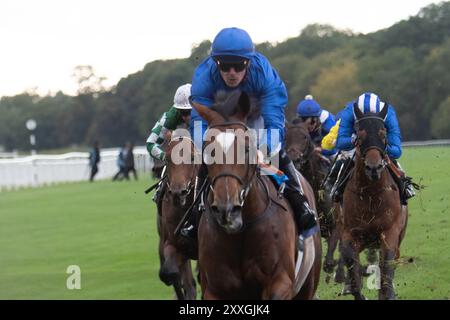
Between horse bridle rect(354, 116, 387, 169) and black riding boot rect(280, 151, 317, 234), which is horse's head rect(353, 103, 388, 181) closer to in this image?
horse bridle rect(354, 116, 387, 169)

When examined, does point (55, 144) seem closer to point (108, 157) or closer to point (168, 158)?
point (108, 157)

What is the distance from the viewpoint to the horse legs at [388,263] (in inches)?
344

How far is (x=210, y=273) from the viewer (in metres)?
5.80

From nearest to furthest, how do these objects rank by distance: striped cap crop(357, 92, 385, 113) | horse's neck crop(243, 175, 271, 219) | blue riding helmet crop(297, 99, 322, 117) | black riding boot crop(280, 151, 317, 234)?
horse's neck crop(243, 175, 271, 219), black riding boot crop(280, 151, 317, 234), striped cap crop(357, 92, 385, 113), blue riding helmet crop(297, 99, 322, 117)

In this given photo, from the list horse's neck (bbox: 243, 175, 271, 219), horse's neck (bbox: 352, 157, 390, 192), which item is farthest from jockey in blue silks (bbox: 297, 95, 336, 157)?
horse's neck (bbox: 243, 175, 271, 219)

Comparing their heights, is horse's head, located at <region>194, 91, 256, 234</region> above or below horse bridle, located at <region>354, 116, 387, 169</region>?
above

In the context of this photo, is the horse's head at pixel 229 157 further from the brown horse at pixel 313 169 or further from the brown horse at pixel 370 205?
the brown horse at pixel 313 169

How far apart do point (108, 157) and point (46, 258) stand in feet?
127

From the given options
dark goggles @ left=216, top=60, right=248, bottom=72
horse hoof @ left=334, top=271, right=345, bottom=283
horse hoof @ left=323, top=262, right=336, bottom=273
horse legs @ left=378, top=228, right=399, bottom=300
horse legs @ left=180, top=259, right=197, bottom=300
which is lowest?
horse hoof @ left=323, top=262, right=336, bottom=273

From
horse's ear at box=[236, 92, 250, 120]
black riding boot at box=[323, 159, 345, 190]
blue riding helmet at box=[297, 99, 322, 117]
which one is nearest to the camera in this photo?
horse's ear at box=[236, 92, 250, 120]

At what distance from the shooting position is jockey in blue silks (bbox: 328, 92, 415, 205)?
947 centimetres

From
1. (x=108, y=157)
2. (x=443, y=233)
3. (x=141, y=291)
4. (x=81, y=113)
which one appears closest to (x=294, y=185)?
(x=141, y=291)

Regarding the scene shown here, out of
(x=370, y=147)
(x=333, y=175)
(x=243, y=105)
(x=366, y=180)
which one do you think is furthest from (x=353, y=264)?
(x=243, y=105)

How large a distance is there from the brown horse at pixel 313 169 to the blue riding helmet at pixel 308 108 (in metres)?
0.47
